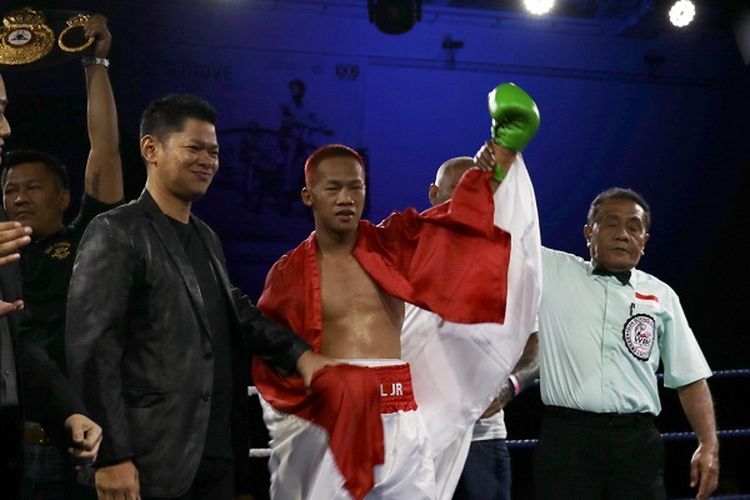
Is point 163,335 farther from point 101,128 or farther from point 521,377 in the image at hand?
point 521,377

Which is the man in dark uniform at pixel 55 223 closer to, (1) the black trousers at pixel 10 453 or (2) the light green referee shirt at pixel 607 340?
(1) the black trousers at pixel 10 453

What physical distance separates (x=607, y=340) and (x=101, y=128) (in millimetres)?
1530

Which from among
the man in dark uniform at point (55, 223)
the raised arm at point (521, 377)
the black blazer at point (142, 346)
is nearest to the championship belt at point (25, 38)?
the man in dark uniform at point (55, 223)

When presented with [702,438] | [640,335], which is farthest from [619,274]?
[702,438]

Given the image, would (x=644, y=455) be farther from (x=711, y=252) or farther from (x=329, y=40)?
(x=711, y=252)

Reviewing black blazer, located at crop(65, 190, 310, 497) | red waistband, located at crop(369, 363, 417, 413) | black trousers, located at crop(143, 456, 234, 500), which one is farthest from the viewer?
red waistband, located at crop(369, 363, 417, 413)

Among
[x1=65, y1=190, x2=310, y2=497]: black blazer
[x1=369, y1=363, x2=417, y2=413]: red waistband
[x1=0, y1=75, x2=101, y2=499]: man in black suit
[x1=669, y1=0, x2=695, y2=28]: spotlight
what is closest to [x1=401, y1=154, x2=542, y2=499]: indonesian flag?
[x1=369, y1=363, x2=417, y2=413]: red waistband

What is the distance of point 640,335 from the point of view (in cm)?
266

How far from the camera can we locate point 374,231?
2.41 meters

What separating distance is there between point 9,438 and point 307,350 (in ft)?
2.57

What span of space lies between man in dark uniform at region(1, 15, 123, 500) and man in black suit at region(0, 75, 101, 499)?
565 millimetres

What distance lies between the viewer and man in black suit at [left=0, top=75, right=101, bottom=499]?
1.37 meters

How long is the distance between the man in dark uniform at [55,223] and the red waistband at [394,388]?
2.51ft

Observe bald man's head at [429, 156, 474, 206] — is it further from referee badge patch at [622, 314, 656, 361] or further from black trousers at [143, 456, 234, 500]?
black trousers at [143, 456, 234, 500]
